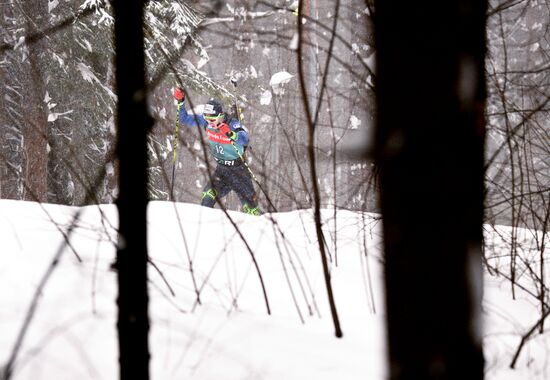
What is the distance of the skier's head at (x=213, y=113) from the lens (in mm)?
7207

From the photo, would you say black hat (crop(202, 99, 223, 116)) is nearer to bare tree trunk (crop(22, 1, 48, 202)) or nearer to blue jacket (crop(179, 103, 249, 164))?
blue jacket (crop(179, 103, 249, 164))

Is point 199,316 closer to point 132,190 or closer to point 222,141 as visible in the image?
point 132,190

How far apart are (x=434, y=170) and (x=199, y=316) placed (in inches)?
57.8

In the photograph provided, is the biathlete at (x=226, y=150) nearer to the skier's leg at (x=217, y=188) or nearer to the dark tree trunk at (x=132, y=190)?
the skier's leg at (x=217, y=188)

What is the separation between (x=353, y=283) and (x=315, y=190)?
1.18m

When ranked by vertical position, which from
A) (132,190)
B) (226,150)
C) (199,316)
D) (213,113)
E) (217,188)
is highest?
(213,113)

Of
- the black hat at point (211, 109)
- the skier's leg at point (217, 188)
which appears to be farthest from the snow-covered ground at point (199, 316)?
the black hat at point (211, 109)

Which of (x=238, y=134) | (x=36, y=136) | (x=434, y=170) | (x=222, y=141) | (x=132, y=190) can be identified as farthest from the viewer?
(x=36, y=136)

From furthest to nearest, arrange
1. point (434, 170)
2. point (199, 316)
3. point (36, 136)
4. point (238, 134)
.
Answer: point (36, 136) < point (238, 134) < point (199, 316) < point (434, 170)

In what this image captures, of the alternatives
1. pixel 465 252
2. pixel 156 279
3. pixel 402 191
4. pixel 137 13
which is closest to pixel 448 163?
pixel 402 191

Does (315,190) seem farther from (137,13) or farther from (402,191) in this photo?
(137,13)

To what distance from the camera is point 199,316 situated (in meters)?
2.31

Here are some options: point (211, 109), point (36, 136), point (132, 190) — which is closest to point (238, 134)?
point (211, 109)

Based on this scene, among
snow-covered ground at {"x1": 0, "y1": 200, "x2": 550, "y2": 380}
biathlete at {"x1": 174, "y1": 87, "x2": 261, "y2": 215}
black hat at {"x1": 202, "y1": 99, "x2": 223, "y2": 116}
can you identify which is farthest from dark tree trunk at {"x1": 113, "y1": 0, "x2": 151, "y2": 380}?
black hat at {"x1": 202, "y1": 99, "x2": 223, "y2": 116}
